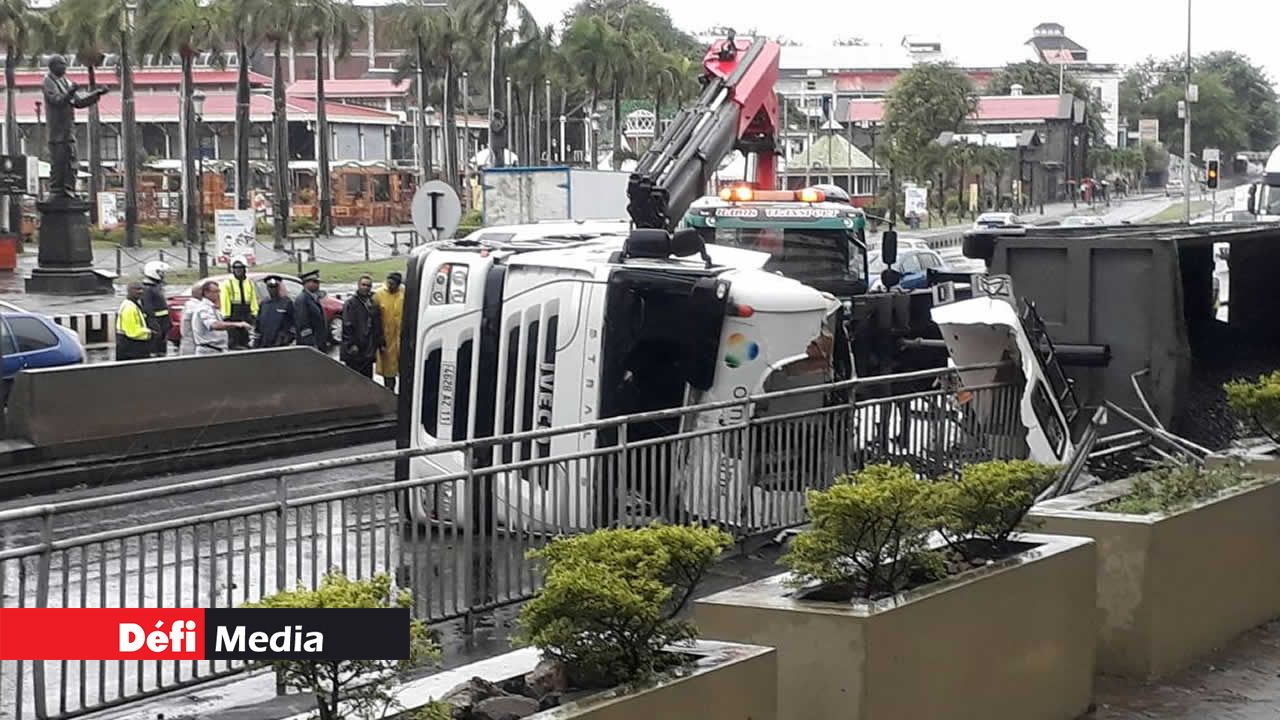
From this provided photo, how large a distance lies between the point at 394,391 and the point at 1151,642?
13339mm

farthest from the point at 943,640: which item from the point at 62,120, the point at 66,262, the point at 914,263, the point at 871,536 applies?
the point at 66,262

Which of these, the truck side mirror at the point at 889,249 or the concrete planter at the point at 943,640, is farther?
the truck side mirror at the point at 889,249

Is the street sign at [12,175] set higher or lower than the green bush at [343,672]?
higher

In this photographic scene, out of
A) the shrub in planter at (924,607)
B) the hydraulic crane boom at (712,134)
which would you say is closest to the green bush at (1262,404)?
the shrub in planter at (924,607)

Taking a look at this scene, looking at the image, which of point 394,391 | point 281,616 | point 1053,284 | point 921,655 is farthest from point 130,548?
point 394,391

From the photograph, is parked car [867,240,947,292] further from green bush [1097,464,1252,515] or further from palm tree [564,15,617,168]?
palm tree [564,15,617,168]

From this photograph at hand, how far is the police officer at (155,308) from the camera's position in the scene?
2186cm

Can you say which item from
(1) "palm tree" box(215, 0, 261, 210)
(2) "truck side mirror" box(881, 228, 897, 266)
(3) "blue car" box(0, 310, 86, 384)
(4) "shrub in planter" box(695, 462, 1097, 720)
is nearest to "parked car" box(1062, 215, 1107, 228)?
(2) "truck side mirror" box(881, 228, 897, 266)

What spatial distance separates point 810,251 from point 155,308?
25.8ft

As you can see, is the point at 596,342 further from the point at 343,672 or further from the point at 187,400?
the point at 187,400

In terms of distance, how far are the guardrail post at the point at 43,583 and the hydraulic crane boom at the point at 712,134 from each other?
45.8 ft

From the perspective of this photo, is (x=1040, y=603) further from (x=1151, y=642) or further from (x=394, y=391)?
(x=394, y=391)

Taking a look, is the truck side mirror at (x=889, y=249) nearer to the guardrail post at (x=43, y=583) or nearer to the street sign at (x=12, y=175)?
the guardrail post at (x=43, y=583)

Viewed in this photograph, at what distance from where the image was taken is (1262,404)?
11859 millimetres
